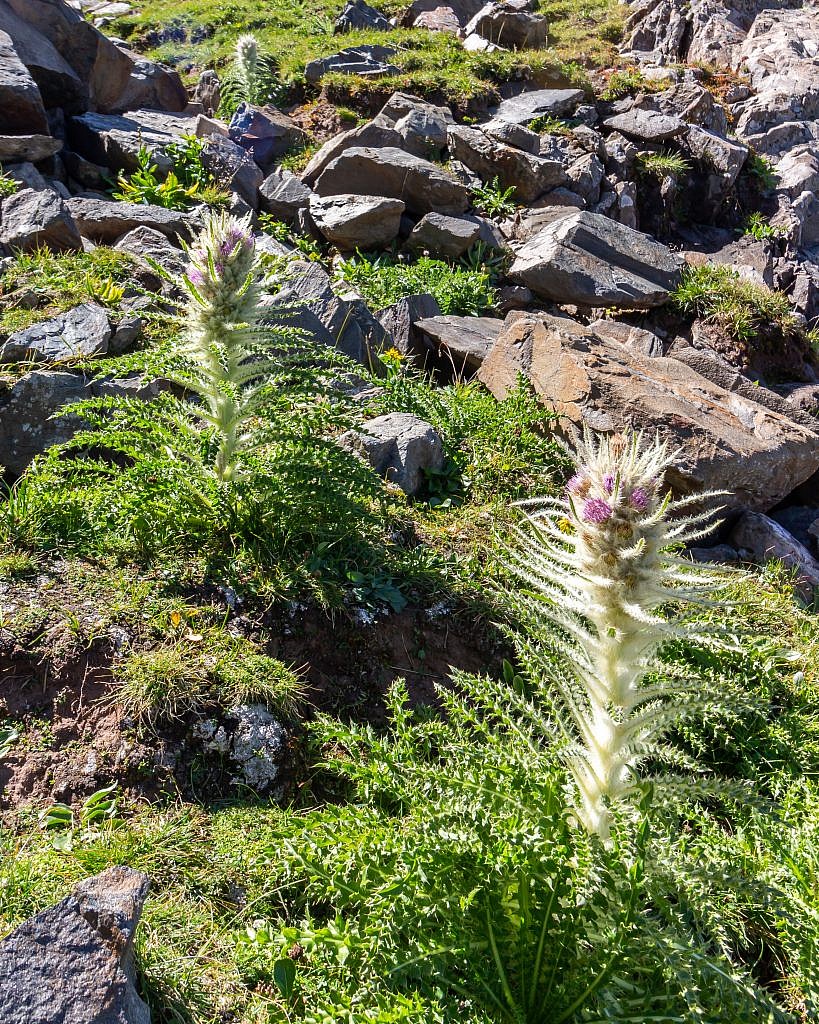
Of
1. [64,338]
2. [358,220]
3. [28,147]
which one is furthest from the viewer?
[358,220]

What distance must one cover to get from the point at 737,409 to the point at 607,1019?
15.6 ft

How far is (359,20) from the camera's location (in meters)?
12.8

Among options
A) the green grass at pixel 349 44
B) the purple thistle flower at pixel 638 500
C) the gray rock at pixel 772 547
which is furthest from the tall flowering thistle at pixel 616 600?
the green grass at pixel 349 44

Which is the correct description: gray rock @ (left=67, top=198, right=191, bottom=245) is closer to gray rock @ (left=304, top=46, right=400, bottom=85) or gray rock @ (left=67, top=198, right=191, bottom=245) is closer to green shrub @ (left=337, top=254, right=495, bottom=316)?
green shrub @ (left=337, top=254, right=495, bottom=316)

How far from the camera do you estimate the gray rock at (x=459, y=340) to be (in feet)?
19.2

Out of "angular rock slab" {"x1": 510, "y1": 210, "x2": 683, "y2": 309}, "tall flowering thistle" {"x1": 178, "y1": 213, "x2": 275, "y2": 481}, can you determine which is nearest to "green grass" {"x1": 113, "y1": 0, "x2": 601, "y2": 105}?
"angular rock slab" {"x1": 510, "y1": 210, "x2": 683, "y2": 309}

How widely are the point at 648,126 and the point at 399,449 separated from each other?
727cm

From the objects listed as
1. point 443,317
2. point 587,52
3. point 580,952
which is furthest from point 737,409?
point 587,52

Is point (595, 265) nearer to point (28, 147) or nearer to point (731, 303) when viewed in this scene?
point (731, 303)

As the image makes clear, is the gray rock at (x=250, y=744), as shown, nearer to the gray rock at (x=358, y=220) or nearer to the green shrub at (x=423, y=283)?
the green shrub at (x=423, y=283)

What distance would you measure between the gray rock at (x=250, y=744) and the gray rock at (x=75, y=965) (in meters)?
0.92

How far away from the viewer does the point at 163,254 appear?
598cm

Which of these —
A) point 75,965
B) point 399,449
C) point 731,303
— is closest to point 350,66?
point 731,303

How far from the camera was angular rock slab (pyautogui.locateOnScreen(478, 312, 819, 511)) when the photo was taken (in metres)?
4.91
